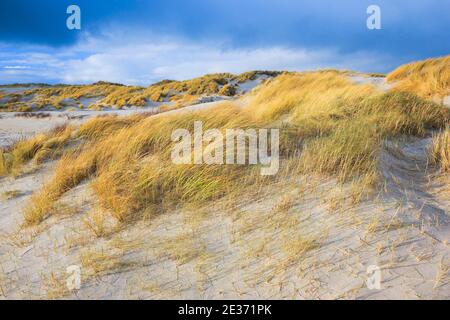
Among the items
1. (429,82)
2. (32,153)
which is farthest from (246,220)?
(429,82)

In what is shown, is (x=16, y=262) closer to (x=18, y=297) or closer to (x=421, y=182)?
(x=18, y=297)

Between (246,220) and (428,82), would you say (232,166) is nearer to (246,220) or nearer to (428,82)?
(246,220)

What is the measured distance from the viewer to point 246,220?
2984 millimetres

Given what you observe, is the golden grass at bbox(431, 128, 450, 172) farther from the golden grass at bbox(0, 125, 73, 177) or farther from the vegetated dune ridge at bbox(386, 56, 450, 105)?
the golden grass at bbox(0, 125, 73, 177)

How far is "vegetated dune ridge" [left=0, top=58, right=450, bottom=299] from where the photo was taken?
7.91 ft

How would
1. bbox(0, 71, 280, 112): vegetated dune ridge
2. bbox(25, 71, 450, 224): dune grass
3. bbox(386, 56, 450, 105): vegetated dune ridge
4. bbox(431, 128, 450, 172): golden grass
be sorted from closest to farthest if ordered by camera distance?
bbox(25, 71, 450, 224): dune grass
bbox(431, 128, 450, 172): golden grass
bbox(386, 56, 450, 105): vegetated dune ridge
bbox(0, 71, 280, 112): vegetated dune ridge

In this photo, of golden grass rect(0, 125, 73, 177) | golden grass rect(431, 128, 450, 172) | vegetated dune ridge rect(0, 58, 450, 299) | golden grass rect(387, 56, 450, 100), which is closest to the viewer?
vegetated dune ridge rect(0, 58, 450, 299)

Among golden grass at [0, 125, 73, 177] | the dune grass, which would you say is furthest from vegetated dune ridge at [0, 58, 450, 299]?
golden grass at [0, 125, 73, 177]

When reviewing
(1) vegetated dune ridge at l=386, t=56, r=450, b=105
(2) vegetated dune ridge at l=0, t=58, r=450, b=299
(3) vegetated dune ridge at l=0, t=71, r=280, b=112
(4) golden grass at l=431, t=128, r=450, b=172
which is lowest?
(2) vegetated dune ridge at l=0, t=58, r=450, b=299

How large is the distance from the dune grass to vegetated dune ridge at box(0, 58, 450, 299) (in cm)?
2

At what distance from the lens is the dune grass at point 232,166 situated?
3443 millimetres

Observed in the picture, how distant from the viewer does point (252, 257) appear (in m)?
2.60

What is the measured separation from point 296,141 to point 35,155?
405 centimetres

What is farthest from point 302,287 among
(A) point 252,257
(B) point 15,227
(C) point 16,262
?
(B) point 15,227
